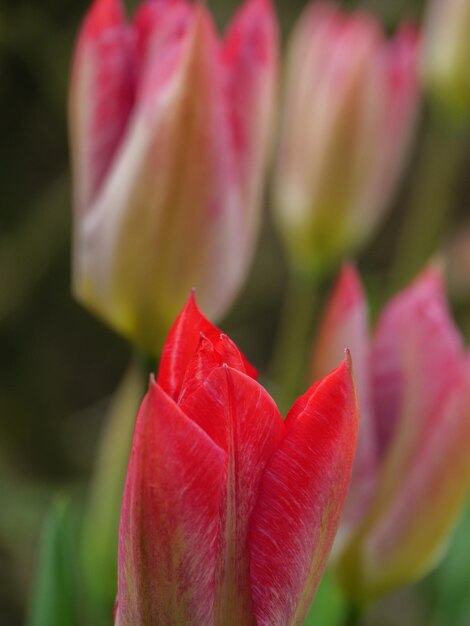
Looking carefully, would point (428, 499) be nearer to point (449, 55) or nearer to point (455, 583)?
point (455, 583)

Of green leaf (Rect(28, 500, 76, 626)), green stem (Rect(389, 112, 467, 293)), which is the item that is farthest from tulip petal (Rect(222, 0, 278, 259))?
green stem (Rect(389, 112, 467, 293))

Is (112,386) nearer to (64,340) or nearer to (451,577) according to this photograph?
(64,340)

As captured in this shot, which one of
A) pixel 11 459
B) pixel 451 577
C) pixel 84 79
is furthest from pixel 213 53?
pixel 11 459

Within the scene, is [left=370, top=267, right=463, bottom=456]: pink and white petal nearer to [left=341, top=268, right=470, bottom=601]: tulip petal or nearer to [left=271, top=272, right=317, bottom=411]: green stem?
[left=341, top=268, right=470, bottom=601]: tulip petal

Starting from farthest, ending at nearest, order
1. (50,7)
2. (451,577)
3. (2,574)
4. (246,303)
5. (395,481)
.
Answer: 1. (246,303)
2. (50,7)
3. (2,574)
4. (451,577)
5. (395,481)

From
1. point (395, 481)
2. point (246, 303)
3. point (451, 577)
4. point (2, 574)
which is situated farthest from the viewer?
point (246, 303)

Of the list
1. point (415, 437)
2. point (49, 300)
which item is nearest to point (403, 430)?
point (415, 437)
